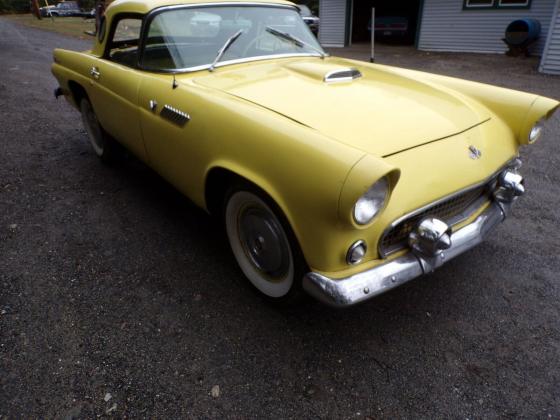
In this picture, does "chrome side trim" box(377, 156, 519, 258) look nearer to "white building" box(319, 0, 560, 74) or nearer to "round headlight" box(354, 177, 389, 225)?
"round headlight" box(354, 177, 389, 225)

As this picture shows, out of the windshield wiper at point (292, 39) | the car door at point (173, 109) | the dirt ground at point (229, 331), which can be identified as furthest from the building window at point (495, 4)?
the car door at point (173, 109)

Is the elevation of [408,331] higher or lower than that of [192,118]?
lower

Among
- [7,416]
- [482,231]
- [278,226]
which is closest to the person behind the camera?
[7,416]

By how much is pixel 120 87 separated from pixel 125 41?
1.17 m

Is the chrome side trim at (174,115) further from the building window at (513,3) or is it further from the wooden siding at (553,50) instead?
the building window at (513,3)

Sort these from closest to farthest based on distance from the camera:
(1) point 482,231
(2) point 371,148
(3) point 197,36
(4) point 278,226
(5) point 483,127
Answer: (2) point 371,148 → (4) point 278,226 → (1) point 482,231 → (5) point 483,127 → (3) point 197,36

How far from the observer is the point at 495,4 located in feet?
32.7

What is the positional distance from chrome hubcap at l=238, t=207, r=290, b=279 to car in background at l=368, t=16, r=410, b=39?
1420 centimetres

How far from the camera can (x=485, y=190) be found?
84.7 inches

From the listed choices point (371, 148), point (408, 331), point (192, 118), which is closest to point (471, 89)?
point (371, 148)

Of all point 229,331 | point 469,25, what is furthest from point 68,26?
point 229,331

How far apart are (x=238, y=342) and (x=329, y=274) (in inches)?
25.2

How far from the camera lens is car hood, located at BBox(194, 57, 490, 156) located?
179 cm

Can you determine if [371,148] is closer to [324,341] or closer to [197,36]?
[324,341]
